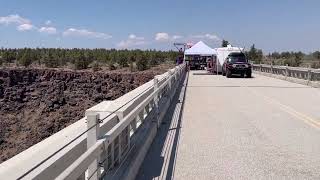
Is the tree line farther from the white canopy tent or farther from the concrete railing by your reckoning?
the concrete railing

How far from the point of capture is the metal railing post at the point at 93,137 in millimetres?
5227

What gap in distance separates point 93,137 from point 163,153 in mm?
4043

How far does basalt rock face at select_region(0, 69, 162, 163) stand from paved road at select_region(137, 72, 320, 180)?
31468mm

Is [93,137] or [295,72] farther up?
[93,137]

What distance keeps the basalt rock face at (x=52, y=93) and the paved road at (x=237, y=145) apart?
31.5 m

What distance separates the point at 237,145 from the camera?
10023 mm

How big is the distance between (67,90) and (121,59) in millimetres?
18938

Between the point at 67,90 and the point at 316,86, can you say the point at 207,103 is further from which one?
the point at 67,90

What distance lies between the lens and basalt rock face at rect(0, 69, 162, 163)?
52.8 meters

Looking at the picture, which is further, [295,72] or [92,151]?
[295,72]

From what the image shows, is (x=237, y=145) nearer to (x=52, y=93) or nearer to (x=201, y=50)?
(x=201, y=50)

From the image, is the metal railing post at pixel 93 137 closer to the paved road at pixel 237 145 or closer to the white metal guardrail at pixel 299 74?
the paved road at pixel 237 145

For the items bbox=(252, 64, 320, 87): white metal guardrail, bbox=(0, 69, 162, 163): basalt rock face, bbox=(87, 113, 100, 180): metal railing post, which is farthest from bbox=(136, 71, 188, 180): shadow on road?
bbox=(0, 69, 162, 163): basalt rock face

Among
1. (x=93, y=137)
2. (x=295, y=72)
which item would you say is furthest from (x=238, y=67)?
(x=93, y=137)
